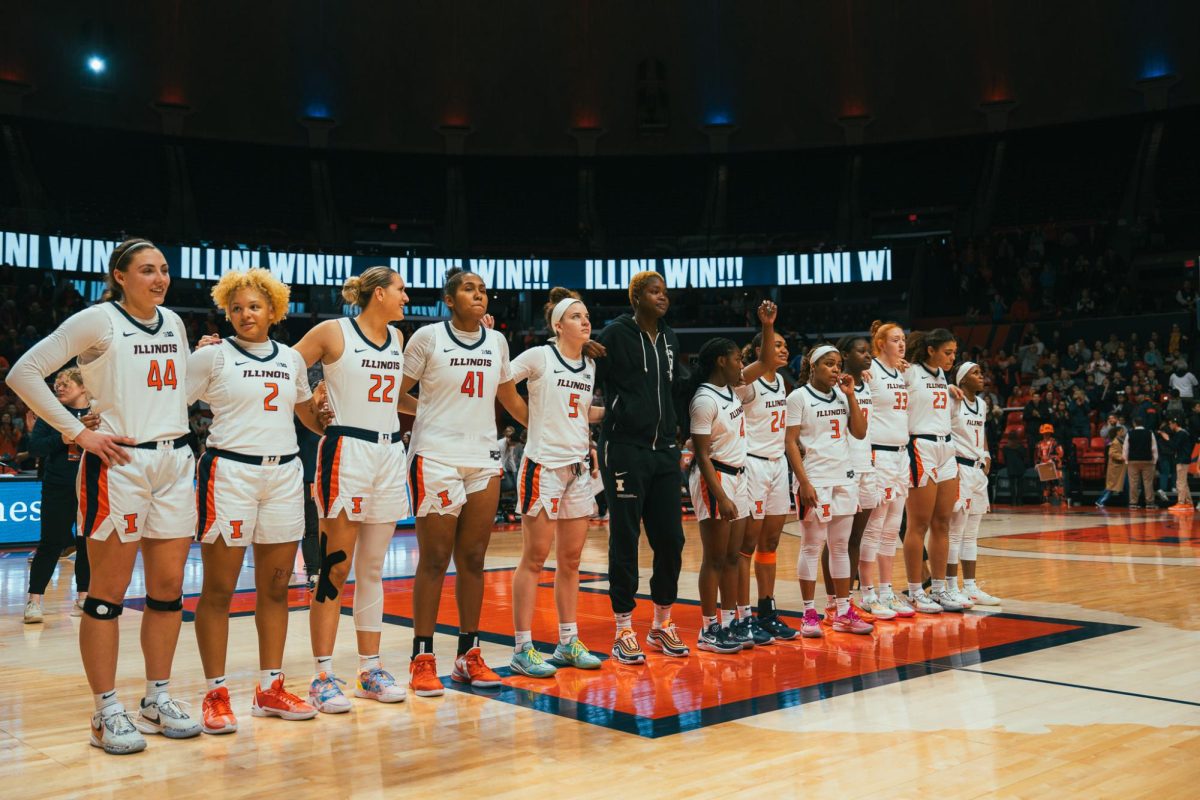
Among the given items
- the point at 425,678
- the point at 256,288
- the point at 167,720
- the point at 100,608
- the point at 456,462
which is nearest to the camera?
the point at 100,608

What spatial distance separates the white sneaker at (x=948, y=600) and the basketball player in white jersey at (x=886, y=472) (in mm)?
239

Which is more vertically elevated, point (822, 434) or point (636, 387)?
point (636, 387)

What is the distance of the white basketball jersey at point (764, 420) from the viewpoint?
19.3ft

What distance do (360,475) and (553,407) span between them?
1105 mm

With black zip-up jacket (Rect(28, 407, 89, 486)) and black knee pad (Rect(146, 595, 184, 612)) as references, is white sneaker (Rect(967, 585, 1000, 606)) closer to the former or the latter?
black knee pad (Rect(146, 595, 184, 612))

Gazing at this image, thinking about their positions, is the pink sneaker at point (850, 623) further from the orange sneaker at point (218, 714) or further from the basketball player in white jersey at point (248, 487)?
the orange sneaker at point (218, 714)

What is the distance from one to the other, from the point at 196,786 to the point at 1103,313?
22.1 metres

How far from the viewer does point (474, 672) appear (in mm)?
4707

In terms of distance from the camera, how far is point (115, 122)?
2438 cm

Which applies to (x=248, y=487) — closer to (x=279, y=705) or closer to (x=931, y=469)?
(x=279, y=705)

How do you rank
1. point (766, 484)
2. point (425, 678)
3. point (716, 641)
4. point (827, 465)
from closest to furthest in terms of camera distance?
point (425, 678) < point (716, 641) < point (766, 484) < point (827, 465)

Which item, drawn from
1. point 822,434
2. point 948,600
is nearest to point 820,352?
point 822,434

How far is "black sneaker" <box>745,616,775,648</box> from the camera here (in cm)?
562

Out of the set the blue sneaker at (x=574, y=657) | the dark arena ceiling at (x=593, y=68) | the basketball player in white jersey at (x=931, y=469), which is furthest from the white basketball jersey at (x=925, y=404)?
the dark arena ceiling at (x=593, y=68)
